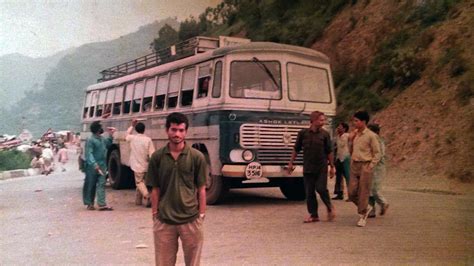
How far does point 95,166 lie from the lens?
8.45 metres

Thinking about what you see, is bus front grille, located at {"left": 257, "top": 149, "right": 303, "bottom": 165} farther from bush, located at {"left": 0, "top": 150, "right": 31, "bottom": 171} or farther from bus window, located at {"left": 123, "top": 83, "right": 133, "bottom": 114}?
bush, located at {"left": 0, "top": 150, "right": 31, "bottom": 171}

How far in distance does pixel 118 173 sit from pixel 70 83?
6408 mm

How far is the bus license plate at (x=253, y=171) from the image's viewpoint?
322 inches

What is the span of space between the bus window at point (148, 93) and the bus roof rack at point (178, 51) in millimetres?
418

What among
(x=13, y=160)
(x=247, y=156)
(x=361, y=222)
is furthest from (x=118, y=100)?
(x=13, y=160)

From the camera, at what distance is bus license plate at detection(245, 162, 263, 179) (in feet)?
26.8

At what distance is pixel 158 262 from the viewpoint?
12.0ft

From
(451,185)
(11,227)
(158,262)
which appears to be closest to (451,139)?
(451,185)

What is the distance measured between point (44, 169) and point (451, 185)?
14591 millimetres

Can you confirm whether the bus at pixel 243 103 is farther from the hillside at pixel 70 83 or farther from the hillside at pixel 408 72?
the hillside at pixel 70 83

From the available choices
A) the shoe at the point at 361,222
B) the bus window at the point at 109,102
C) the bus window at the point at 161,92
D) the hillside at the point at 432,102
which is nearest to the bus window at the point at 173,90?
the bus window at the point at 161,92

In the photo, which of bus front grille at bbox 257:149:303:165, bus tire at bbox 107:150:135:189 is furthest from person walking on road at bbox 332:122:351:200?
bus tire at bbox 107:150:135:189

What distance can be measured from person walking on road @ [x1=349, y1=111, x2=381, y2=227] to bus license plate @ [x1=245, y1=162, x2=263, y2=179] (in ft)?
5.62

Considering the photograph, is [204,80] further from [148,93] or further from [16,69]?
[16,69]
